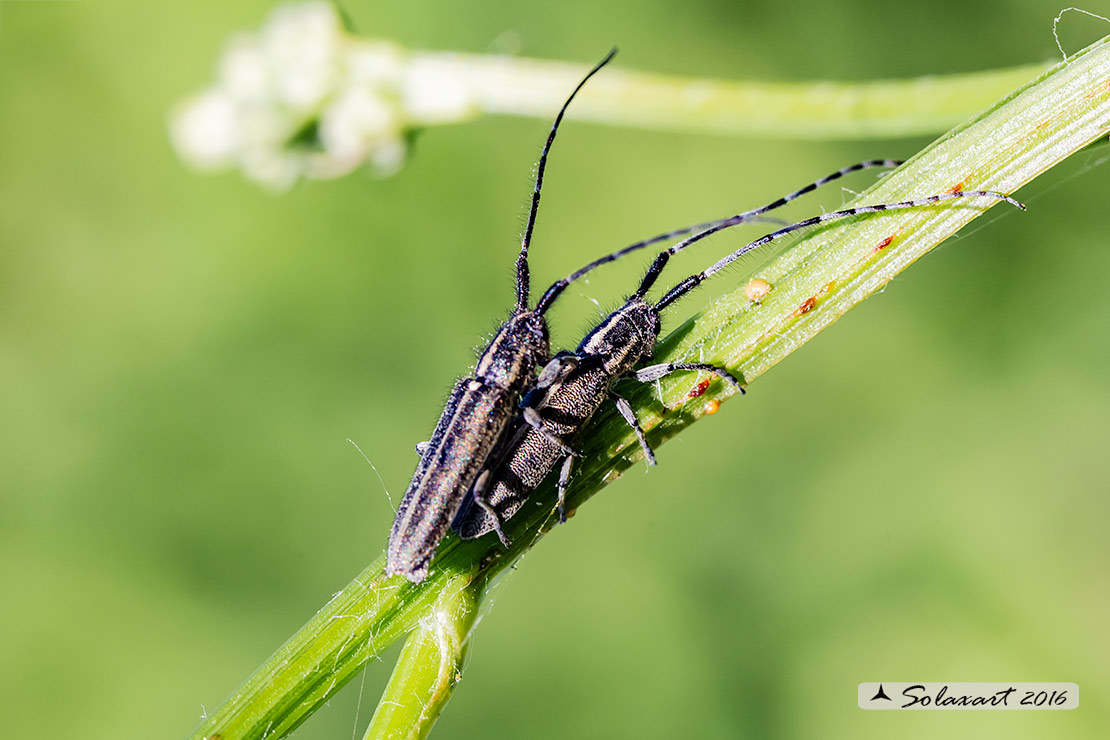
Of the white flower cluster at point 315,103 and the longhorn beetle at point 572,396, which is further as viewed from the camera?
the white flower cluster at point 315,103

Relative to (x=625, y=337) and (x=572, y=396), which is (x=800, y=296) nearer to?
(x=625, y=337)

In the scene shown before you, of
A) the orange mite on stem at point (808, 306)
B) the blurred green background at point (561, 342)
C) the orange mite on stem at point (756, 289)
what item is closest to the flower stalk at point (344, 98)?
the orange mite on stem at point (756, 289)

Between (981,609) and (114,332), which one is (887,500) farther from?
(114,332)

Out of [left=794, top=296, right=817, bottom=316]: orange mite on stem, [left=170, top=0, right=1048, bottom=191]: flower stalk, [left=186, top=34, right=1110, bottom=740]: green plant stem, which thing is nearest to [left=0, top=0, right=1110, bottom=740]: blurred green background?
[left=170, top=0, right=1048, bottom=191]: flower stalk

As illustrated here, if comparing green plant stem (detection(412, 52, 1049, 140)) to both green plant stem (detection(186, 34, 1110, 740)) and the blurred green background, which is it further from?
the blurred green background

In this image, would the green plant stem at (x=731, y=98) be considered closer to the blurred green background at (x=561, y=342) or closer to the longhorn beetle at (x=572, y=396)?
the longhorn beetle at (x=572, y=396)

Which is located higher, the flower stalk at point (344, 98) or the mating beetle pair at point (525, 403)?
the flower stalk at point (344, 98)
